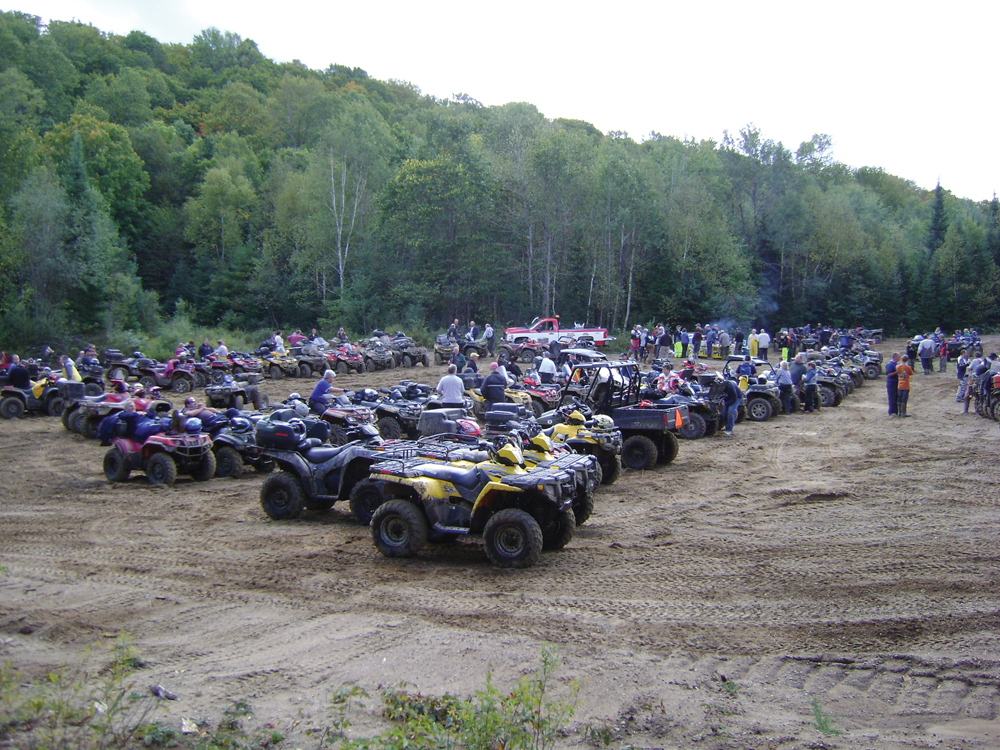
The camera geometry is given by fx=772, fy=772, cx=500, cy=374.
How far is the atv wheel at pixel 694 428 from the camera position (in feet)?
52.1

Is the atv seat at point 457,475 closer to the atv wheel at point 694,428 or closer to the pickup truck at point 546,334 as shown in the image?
the atv wheel at point 694,428

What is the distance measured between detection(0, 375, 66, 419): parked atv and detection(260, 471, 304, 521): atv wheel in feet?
35.7

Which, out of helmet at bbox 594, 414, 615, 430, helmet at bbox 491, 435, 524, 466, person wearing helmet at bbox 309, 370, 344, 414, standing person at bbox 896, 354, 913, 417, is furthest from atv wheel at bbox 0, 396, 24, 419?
standing person at bbox 896, 354, 913, 417

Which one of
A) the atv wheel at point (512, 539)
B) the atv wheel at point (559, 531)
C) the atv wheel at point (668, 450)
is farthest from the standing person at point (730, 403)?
the atv wheel at point (512, 539)

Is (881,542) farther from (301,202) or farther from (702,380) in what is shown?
(301,202)

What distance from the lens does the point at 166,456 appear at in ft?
39.0

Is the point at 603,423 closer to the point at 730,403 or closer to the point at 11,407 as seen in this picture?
the point at 730,403

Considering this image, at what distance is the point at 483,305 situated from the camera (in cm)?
4228

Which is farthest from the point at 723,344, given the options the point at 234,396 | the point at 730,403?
the point at 234,396

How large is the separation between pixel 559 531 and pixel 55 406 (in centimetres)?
1460

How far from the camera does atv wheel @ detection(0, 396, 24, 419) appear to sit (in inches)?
693

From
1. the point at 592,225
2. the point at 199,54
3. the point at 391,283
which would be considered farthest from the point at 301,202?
the point at 199,54

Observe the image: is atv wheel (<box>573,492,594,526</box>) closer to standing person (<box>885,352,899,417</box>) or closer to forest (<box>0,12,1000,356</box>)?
A: standing person (<box>885,352,899,417</box>)

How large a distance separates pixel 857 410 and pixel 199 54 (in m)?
89.7
